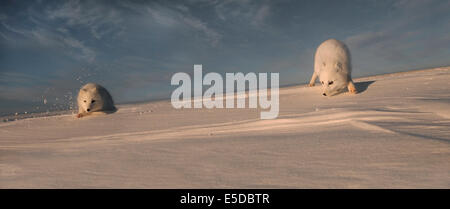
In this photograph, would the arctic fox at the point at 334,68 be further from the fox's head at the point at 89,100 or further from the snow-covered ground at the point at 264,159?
the fox's head at the point at 89,100

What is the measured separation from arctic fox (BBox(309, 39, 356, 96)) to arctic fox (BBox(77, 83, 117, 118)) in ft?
24.0

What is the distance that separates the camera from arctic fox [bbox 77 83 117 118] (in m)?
8.65

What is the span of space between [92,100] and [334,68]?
25.9 ft

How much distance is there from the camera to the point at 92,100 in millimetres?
8695

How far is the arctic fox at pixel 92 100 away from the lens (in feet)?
28.4

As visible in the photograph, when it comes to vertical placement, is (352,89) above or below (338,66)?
below

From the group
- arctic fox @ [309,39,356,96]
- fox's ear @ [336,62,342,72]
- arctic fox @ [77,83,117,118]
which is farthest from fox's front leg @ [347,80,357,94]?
arctic fox @ [77,83,117,118]

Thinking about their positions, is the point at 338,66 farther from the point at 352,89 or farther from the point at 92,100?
the point at 92,100

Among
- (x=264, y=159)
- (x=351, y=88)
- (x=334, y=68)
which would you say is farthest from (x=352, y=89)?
(x=264, y=159)

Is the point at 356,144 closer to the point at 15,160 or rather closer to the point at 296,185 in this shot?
the point at 296,185

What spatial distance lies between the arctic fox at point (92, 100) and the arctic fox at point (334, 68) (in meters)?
7.32

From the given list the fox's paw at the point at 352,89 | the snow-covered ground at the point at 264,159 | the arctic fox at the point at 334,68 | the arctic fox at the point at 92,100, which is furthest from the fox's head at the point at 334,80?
the arctic fox at the point at 92,100
